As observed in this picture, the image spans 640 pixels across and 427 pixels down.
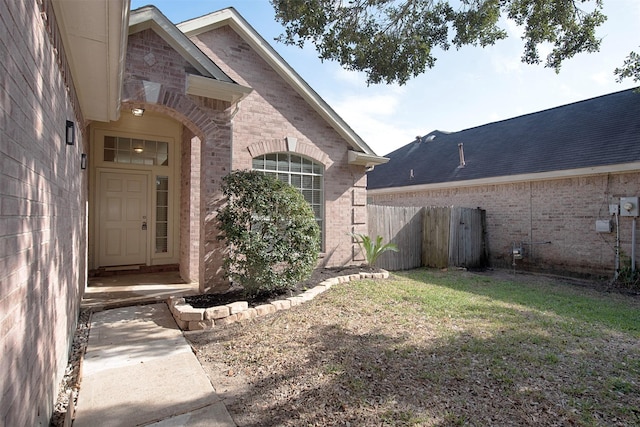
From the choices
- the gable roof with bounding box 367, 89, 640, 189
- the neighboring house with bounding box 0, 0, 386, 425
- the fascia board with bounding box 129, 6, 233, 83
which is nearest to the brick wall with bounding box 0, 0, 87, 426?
the neighboring house with bounding box 0, 0, 386, 425

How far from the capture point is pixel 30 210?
205 centimetres

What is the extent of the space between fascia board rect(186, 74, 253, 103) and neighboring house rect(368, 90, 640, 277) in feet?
31.4

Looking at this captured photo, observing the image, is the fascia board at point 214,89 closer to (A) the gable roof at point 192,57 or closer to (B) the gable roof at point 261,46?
(A) the gable roof at point 192,57

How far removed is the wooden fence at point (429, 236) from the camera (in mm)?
10445

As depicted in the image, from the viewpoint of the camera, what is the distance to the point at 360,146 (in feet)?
29.3

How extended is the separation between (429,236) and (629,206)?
5.16 meters

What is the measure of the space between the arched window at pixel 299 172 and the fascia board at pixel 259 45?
4.38ft

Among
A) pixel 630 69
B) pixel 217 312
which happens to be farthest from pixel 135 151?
pixel 630 69

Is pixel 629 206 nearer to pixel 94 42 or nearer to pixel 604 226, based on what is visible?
pixel 604 226

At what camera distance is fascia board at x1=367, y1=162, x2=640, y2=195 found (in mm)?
9176

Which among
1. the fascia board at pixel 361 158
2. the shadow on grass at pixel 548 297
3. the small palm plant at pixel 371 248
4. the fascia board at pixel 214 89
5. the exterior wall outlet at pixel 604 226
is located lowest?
the shadow on grass at pixel 548 297

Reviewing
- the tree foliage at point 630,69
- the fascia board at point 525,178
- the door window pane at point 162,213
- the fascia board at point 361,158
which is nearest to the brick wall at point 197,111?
the door window pane at point 162,213

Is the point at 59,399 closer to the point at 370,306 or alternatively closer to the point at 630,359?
the point at 370,306

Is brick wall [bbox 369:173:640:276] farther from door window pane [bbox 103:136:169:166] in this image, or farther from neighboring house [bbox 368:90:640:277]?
door window pane [bbox 103:136:169:166]
